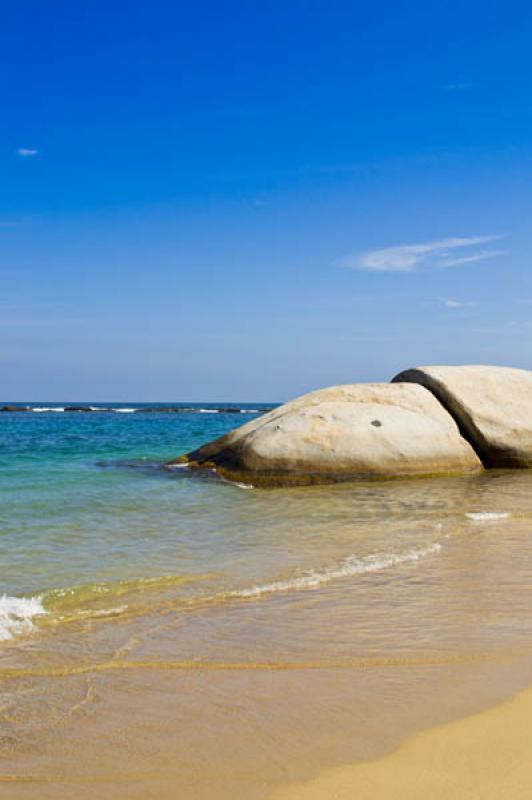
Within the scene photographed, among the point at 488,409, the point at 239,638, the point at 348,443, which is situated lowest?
the point at 239,638

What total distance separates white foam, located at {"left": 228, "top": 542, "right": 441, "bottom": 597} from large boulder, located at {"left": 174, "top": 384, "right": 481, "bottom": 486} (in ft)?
15.7

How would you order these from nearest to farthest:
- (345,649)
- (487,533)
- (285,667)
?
(285,667), (345,649), (487,533)

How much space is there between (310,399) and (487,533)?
Answer: 6095 millimetres

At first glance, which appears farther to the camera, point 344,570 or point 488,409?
point 488,409

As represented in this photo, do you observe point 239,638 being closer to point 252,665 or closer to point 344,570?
point 252,665

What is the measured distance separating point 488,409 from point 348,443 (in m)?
2.99

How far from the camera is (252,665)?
3.85m

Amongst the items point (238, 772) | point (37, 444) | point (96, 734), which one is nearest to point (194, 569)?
point (96, 734)

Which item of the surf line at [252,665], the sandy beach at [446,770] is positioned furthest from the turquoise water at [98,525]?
the sandy beach at [446,770]

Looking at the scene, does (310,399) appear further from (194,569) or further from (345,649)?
(345,649)

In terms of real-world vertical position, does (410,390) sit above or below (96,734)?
above

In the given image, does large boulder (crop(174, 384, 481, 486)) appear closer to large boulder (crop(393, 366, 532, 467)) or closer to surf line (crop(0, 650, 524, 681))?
large boulder (crop(393, 366, 532, 467))

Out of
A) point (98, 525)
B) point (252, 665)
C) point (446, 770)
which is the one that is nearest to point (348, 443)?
point (98, 525)

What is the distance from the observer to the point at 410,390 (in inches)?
536
